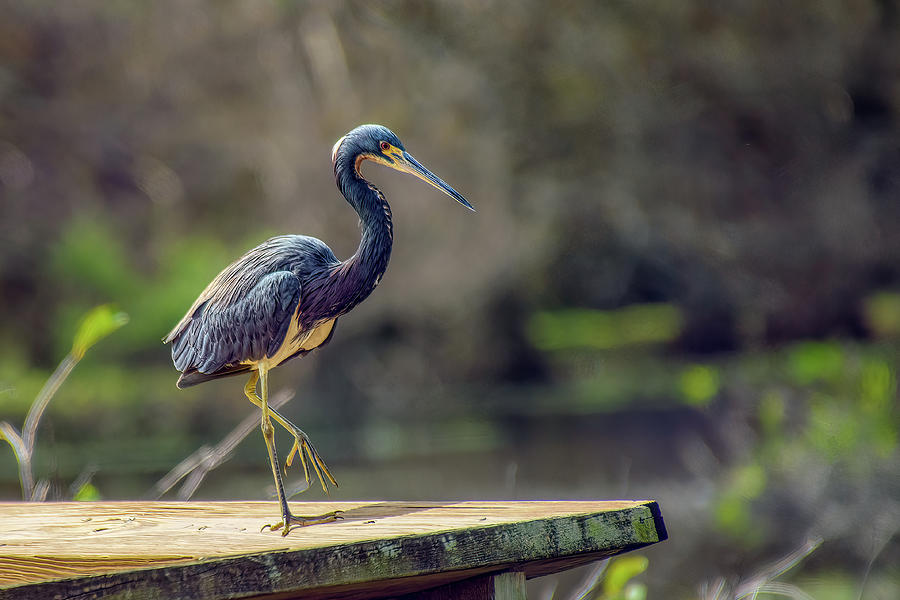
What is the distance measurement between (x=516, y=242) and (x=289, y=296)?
12.4 meters

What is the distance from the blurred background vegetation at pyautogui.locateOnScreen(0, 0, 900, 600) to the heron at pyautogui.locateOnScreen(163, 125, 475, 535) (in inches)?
199

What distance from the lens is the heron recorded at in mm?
2281

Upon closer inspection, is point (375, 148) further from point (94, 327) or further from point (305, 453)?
point (94, 327)

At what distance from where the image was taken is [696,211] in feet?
39.4

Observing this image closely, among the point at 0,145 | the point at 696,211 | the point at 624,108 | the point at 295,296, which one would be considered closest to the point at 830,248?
the point at 696,211

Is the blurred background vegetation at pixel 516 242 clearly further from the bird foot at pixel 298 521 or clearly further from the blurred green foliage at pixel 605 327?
the bird foot at pixel 298 521

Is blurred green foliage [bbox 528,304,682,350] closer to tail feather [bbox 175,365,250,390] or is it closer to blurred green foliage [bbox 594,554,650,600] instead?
blurred green foliage [bbox 594,554,650,600]

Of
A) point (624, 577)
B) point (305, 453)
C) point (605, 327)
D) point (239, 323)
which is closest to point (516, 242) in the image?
point (605, 327)

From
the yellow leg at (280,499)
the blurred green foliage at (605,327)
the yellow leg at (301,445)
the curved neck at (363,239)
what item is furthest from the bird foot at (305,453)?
the blurred green foliage at (605,327)

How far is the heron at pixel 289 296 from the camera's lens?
228 centimetres

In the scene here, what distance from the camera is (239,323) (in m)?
2.28

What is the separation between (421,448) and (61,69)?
336 inches

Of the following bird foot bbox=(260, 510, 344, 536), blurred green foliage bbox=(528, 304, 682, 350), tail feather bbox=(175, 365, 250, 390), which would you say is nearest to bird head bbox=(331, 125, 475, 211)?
tail feather bbox=(175, 365, 250, 390)

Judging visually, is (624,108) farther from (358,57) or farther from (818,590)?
(818,590)
